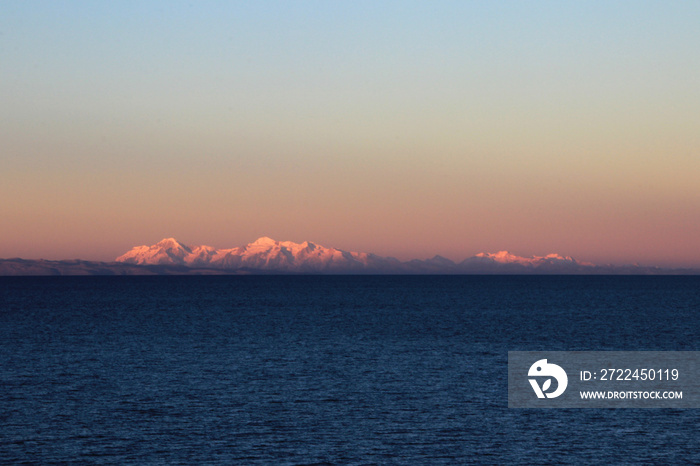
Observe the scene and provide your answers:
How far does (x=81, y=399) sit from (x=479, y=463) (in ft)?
90.8

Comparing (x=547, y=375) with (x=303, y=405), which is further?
(x=547, y=375)

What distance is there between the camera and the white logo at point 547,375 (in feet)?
179

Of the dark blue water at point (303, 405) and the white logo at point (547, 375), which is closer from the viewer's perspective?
the dark blue water at point (303, 405)

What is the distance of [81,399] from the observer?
52.1 m

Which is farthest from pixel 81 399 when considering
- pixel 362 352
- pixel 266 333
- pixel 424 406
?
pixel 266 333

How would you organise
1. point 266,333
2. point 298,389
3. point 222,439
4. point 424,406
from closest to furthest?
1. point 222,439
2. point 424,406
3. point 298,389
4. point 266,333

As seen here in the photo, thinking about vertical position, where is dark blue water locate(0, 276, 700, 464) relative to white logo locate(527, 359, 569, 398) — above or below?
below

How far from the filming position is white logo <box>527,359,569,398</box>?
179 feet

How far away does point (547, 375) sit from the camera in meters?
62.8

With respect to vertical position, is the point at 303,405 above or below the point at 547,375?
below

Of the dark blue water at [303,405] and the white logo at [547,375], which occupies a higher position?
the white logo at [547,375]

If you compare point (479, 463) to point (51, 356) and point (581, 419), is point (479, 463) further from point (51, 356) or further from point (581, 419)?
point (51, 356)

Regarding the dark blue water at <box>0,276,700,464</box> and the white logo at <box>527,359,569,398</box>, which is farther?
the white logo at <box>527,359,569,398</box>

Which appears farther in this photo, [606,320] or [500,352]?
[606,320]
